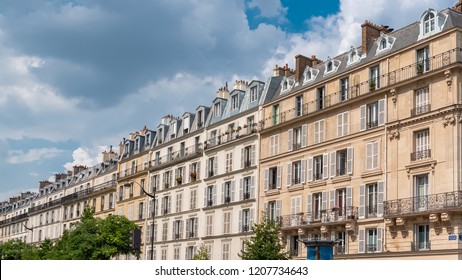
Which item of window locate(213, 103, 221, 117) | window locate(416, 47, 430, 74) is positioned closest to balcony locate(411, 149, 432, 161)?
window locate(416, 47, 430, 74)

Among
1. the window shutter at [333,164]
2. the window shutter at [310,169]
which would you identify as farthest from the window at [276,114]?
the window shutter at [333,164]

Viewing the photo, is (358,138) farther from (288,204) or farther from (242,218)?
(242,218)

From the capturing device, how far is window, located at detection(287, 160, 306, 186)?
141 feet

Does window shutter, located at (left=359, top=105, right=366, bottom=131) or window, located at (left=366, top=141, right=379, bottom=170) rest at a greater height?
window shutter, located at (left=359, top=105, right=366, bottom=131)

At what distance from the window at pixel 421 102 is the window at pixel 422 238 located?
18.6 feet

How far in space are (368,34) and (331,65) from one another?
322 cm

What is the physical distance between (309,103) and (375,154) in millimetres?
7307

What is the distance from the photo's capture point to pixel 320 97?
4319 centimetres

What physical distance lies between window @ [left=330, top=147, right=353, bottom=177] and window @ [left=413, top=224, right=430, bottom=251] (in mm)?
5997

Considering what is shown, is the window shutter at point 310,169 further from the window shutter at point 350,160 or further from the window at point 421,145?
the window at point 421,145

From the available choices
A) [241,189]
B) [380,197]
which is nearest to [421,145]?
[380,197]

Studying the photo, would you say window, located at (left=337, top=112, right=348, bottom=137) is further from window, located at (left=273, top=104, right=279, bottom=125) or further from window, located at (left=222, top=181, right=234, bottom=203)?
window, located at (left=222, top=181, right=234, bottom=203)

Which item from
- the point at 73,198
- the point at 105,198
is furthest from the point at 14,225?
the point at 105,198

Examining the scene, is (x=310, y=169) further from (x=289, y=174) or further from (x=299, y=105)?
(x=299, y=105)
